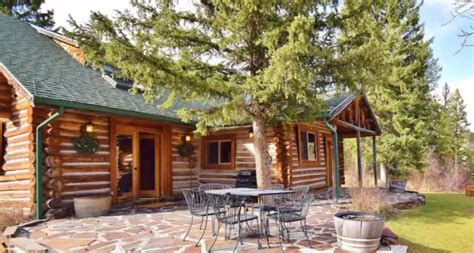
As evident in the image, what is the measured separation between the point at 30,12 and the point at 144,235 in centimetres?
2045

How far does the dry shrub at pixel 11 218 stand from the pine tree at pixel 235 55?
360 centimetres

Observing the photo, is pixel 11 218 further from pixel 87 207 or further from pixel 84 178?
pixel 84 178

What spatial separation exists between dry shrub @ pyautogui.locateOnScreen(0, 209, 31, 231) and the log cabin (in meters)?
0.19

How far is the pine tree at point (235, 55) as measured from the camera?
617 cm

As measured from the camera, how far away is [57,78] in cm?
862

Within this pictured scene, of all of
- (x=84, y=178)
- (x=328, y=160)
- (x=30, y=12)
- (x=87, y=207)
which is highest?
(x=30, y=12)

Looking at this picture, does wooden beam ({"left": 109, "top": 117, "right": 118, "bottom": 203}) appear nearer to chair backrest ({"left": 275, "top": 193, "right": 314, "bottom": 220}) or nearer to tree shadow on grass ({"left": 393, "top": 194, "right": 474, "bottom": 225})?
chair backrest ({"left": 275, "top": 193, "right": 314, "bottom": 220})

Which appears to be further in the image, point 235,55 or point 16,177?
point 16,177

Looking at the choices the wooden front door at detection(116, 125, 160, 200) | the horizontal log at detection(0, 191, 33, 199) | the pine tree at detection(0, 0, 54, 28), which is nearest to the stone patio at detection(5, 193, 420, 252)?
the horizontal log at detection(0, 191, 33, 199)

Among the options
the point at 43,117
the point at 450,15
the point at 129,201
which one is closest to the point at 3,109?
the point at 43,117

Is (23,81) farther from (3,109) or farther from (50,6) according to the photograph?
(50,6)

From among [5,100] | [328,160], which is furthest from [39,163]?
[328,160]

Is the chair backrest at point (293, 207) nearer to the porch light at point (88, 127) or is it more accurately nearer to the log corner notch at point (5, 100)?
the porch light at point (88, 127)

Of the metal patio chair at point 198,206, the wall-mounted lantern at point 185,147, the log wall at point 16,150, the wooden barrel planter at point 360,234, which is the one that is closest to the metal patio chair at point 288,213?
the wooden barrel planter at point 360,234
